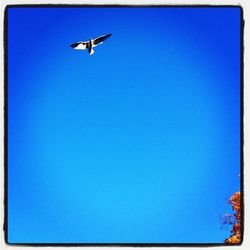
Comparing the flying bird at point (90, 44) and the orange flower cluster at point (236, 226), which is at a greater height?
the flying bird at point (90, 44)

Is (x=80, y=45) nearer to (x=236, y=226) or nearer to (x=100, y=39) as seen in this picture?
(x=100, y=39)

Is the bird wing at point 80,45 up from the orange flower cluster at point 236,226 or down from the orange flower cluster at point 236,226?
up

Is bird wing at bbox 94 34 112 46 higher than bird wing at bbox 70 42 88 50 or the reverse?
higher

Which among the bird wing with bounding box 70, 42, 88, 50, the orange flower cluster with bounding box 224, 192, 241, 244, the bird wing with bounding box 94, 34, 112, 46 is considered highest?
the bird wing with bounding box 94, 34, 112, 46

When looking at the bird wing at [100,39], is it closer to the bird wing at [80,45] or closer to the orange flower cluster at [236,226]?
the bird wing at [80,45]

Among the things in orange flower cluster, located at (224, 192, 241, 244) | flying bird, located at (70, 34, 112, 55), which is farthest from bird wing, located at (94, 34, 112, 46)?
orange flower cluster, located at (224, 192, 241, 244)

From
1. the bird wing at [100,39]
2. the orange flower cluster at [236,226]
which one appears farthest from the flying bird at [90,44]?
the orange flower cluster at [236,226]

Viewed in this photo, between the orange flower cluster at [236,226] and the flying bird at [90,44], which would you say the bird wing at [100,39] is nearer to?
the flying bird at [90,44]

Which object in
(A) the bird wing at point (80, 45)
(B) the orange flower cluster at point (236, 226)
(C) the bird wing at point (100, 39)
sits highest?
(C) the bird wing at point (100, 39)

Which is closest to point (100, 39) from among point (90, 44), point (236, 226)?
point (90, 44)

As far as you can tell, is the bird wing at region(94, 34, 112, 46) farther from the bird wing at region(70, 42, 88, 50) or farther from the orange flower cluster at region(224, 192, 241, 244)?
the orange flower cluster at region(224, 192, 241, 244)
